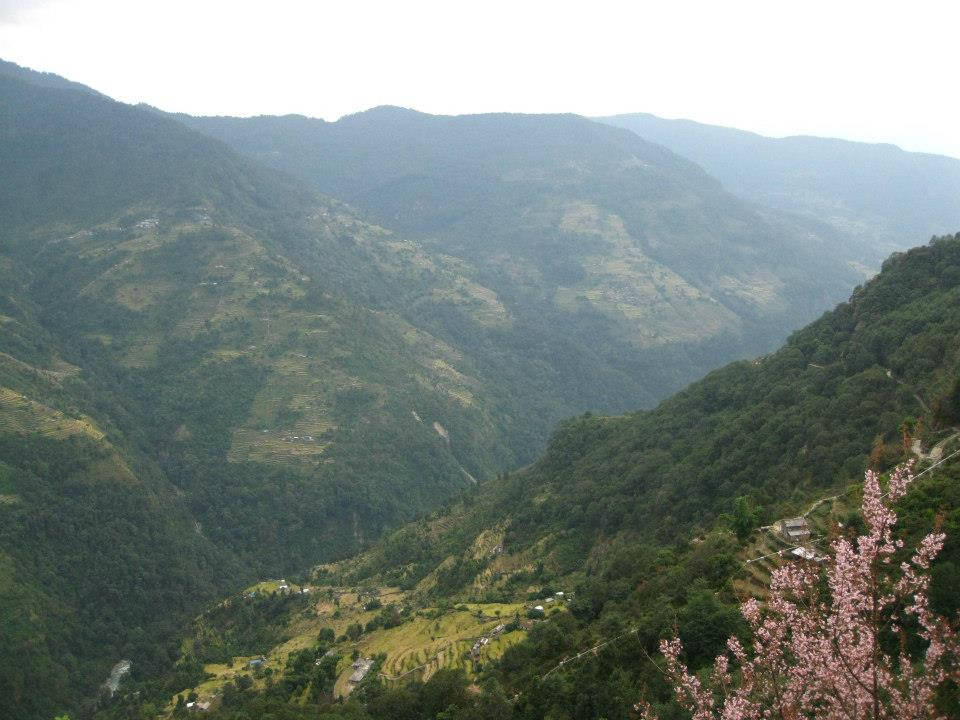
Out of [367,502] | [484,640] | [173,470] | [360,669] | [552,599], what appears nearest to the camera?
[484,640]

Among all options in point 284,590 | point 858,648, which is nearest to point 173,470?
point 284,590

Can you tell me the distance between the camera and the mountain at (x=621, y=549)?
33750 mm

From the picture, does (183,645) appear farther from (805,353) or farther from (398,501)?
(805,353)

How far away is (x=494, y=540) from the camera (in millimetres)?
84812

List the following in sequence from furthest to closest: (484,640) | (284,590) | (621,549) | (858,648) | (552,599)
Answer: (284,590) < (552,599) < (621,549) < (484,640) < (858,648)

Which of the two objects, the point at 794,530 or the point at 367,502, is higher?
the point at 794,530

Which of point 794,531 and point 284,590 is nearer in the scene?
point 794,531

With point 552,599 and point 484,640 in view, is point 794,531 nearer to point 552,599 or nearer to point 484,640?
point 484,640

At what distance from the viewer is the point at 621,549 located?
5697 centimetres

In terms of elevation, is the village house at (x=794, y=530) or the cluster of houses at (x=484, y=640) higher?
the village house at (x=794, y=530)

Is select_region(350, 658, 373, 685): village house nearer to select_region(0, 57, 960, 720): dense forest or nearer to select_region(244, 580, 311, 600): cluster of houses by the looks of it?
select_region(0, 57, 960, 720): dense forest

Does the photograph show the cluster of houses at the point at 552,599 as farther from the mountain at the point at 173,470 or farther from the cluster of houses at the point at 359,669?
the mountain at the point at 173,470

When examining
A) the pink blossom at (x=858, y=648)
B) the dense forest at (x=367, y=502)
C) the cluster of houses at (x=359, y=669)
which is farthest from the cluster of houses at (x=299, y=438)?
the pink blossom at (x=858, y=648)

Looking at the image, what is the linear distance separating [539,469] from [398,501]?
6822cm
